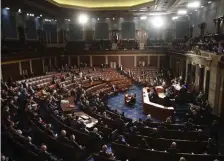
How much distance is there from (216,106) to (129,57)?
55.6 feet

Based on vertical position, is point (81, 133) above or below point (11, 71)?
below

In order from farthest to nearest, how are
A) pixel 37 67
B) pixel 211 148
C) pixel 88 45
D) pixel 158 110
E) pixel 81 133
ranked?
pixel 88 45
pixel 37 67
pixel 158 110
pixel 81 133
pixel 211 148

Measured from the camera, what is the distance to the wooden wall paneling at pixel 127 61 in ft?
95.7

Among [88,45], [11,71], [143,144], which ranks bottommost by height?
[143,144]

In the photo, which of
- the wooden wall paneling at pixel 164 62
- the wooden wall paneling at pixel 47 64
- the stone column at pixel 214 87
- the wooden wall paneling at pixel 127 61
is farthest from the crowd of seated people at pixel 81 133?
the wooden wall paneling at pixel 127 61

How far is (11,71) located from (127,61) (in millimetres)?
14695

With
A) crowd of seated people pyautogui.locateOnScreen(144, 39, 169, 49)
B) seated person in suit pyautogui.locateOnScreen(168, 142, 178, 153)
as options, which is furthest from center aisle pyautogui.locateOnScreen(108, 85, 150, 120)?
crowd of seated people pyautogui.locateOnScreen(144, 39, 169, 49)

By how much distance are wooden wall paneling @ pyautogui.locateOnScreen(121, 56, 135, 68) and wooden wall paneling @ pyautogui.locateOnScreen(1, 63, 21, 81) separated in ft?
44.4

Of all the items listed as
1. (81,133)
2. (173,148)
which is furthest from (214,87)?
(81,133)

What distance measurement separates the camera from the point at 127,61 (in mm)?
29281

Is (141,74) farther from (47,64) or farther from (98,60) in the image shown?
(47,64)

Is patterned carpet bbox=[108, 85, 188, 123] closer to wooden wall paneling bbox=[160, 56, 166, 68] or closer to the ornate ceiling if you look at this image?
wooden wall paneling bbox=[160, 56, 166, 68]

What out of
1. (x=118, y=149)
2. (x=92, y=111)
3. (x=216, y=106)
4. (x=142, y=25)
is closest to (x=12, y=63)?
(x=92, y=111)

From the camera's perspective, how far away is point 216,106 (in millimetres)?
13266
